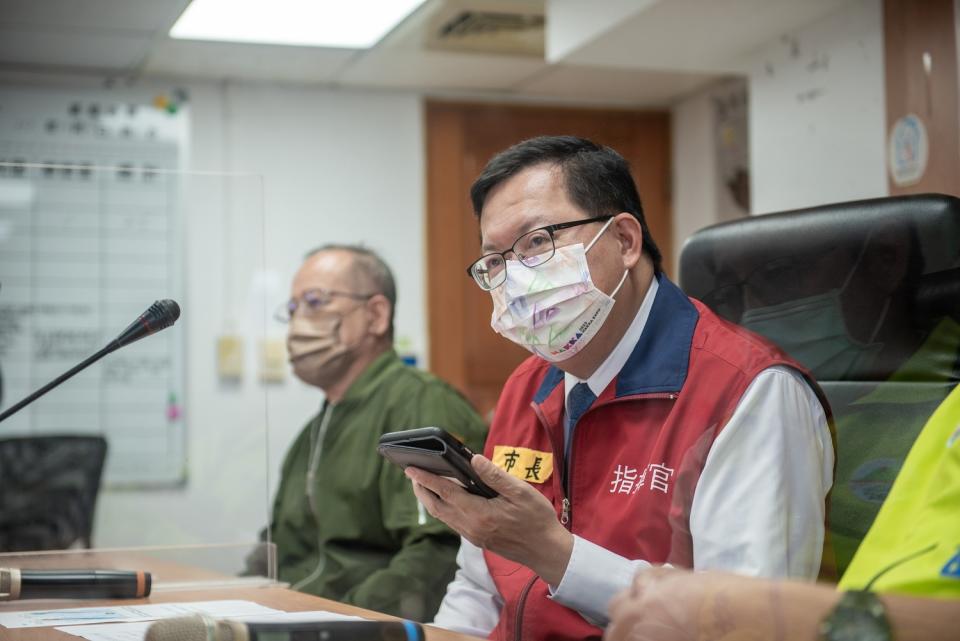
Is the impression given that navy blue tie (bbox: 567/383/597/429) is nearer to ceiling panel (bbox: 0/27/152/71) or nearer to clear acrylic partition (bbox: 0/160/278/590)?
clear acrylic partition (bbox: 0/160/278/590)

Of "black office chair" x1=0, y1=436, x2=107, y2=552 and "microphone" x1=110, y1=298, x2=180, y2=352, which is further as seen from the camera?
"black office chair" x1=0, y1=436, x2=107, y2=552

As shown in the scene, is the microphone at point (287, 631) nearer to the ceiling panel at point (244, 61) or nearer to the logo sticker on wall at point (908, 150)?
the logo sticker on wall at point (908, 150)

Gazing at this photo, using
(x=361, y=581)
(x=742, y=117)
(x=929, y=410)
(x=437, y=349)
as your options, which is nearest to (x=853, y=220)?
(x=929, y=410)

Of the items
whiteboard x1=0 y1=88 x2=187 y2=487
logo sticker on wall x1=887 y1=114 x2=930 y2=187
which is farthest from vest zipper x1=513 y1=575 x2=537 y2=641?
logo sticker on wall x1=887 y1=114 x2=930 y2=187

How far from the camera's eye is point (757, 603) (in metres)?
0.82

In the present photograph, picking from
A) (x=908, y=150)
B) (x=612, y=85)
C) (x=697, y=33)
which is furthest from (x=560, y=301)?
(x=612, y=85)

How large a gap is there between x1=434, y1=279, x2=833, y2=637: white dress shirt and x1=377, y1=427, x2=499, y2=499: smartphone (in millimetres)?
146

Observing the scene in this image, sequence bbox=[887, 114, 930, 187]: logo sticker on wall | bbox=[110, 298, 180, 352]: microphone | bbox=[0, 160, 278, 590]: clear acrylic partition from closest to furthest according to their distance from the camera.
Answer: bbox=[110, 298, 180, 352]: microphone < bbox=[0, 160, 278, 590]: clear acrylic partition < bbox=[887, 114, 930, 187]: logo sticker on wall

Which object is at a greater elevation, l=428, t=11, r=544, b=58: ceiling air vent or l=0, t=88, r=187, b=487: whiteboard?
l=428, t=11, r=544, b=58: ceiling air vent

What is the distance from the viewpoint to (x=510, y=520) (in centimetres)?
118

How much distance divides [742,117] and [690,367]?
240 centimetres

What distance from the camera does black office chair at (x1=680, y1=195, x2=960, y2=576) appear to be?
1202mm

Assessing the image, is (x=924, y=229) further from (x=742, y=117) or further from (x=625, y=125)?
(x=625, y=125)

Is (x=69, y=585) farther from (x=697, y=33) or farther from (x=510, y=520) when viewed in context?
(x=697, y=33)
